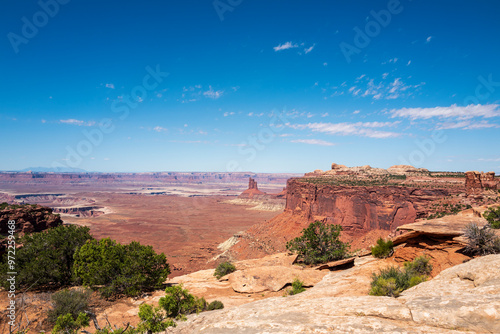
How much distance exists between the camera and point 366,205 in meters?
36.5

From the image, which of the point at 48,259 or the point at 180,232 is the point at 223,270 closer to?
the point at 48,259

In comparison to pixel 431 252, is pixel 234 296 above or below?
below

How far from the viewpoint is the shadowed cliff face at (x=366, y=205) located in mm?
32031

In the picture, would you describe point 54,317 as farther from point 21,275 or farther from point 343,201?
point 343,201

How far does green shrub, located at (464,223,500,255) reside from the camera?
997 cm

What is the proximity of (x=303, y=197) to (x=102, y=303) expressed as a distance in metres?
38.8

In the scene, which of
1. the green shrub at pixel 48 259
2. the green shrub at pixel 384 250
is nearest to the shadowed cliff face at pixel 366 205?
the green shrub at pixel 384 250

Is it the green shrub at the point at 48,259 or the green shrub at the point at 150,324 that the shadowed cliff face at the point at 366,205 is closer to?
the green shrub at the point at 150,324

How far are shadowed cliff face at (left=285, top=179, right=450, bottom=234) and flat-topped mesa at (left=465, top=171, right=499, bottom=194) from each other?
10.3 ft

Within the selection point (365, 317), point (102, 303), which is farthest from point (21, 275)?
point (365, 317)

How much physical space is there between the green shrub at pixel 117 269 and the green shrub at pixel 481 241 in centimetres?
1757

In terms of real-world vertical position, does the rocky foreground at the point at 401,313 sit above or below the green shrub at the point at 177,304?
above

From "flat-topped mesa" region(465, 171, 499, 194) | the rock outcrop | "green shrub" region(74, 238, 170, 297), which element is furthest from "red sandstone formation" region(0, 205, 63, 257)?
"flat-topped mesa" region(465, 171, 499, 194)

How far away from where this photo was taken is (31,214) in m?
27.1
